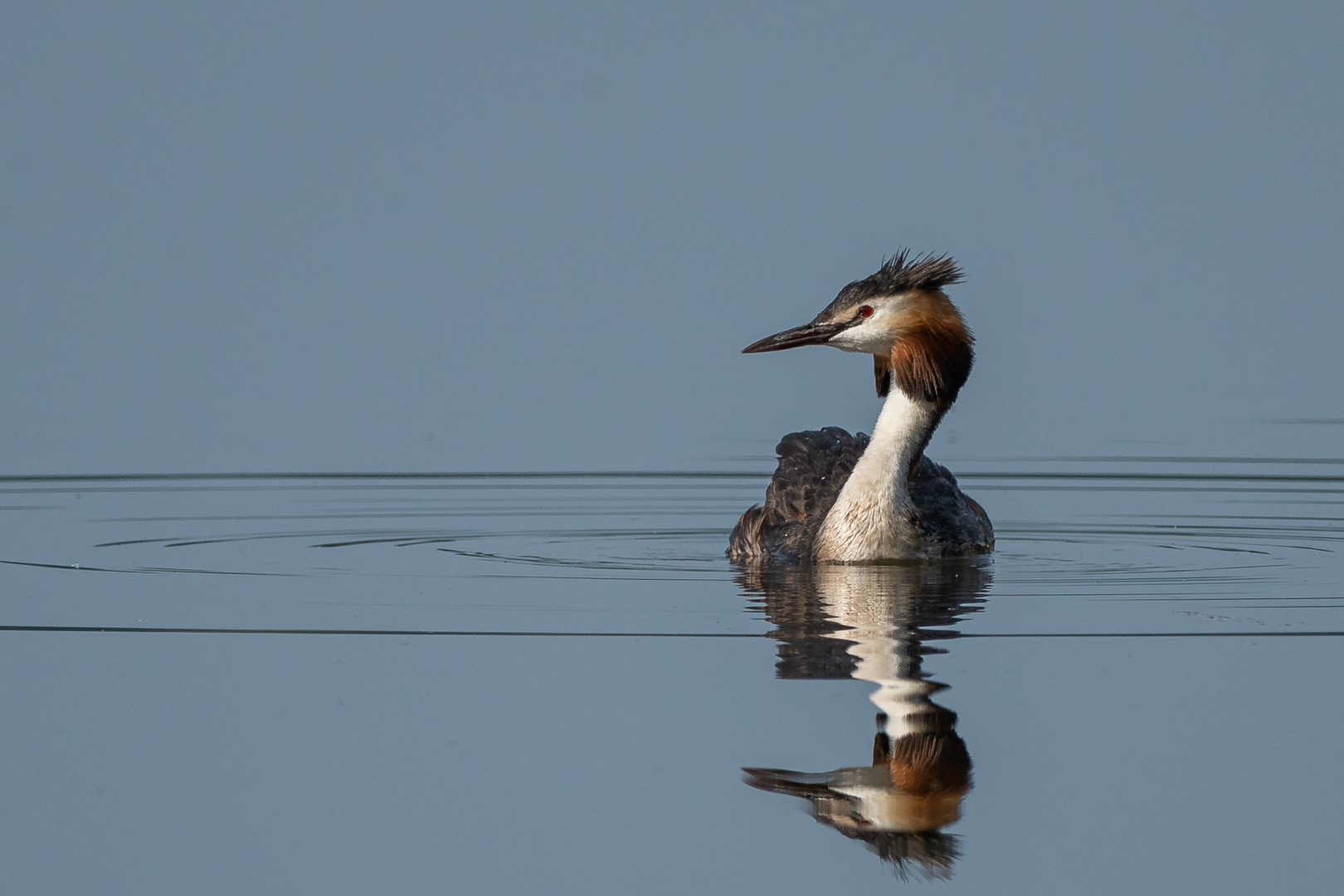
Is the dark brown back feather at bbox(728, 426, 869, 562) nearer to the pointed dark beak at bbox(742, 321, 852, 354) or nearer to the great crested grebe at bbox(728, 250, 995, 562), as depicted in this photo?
the great crested grebe at bbox(728, 250, 995, 562)

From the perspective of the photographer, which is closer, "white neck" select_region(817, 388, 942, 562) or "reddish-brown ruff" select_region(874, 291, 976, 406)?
"white neck" select_region(817, 388, 942, 562)

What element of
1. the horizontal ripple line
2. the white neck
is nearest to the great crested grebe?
the white neck

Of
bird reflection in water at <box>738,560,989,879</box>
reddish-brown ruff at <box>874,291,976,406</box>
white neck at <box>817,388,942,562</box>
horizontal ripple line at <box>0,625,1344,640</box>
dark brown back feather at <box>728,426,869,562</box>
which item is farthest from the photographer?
dark brown back feather at <box>728,426,869,562</box>

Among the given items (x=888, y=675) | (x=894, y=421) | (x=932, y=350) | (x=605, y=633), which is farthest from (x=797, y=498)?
(x=888, y=675)

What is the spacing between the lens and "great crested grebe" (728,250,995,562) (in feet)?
33.2

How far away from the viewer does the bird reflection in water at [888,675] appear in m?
5.56

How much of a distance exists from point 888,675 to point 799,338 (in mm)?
3864

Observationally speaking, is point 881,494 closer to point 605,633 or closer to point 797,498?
point 797,498

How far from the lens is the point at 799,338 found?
34.2ft

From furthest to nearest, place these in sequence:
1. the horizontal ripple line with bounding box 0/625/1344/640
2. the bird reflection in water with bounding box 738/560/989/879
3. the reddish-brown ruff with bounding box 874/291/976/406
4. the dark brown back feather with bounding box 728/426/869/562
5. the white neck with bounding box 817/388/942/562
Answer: the dark brown back feather with bounding box 728/426/869/562
the reddish-brown ruff with bounding box 874/291/976/406
the white neck with bounding box 817/388/942/562
the horizontal ripple line with bounding box 0/625/1344/640
the bird reflection in water with bounding box 738/560/989/879

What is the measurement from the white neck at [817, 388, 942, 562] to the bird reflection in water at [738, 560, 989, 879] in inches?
4.4

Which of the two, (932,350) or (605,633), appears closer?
(605,633)

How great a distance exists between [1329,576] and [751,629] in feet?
10.3

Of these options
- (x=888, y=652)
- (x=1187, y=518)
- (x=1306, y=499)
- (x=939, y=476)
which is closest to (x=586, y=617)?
(x=888, y=652)
